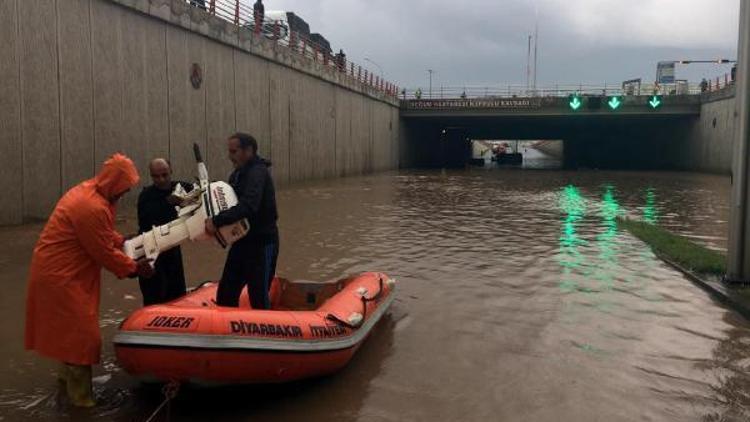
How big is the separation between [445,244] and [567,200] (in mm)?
10503

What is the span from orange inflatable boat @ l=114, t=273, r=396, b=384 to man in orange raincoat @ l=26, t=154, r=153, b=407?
0.97 feet

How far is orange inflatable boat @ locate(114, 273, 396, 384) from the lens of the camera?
13.4ft

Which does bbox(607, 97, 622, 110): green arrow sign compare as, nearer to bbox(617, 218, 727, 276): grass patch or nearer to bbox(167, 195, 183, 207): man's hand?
bbox(617, 218, 727, 276): grass patch

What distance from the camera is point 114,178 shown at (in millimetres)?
4059

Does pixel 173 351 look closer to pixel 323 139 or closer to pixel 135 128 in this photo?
pixel 135 128

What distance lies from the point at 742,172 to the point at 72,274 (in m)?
7.30

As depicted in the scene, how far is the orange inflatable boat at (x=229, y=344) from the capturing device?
4082 millimetres

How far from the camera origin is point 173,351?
4.07 metres

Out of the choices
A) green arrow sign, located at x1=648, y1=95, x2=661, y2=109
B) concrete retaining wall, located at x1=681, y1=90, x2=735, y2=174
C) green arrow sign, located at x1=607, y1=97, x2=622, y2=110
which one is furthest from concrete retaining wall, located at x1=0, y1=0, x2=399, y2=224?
green arrow sign, located at x1=648, y1=95, x2=661, y2=109

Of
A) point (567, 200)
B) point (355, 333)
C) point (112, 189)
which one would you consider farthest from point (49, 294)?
point (567, 200)

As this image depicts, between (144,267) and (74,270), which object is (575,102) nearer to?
(144,267)

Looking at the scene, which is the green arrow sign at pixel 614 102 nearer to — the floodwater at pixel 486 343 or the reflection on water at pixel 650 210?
the reflection on water at pixel 650 210

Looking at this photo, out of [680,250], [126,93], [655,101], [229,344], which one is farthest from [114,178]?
[655,101]

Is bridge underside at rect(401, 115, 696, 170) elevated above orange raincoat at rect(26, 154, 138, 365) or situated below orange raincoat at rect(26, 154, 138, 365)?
above
